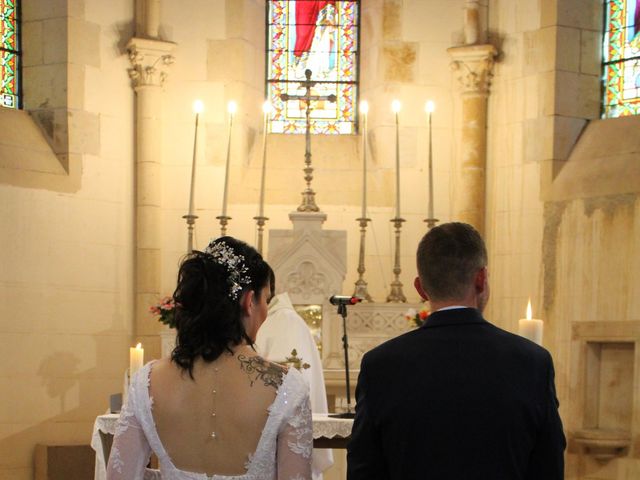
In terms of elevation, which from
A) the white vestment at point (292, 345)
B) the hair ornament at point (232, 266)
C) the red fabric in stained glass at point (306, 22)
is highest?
the red fabric in stained glass at point (306, 22)

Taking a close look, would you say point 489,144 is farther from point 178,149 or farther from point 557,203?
point 178,149

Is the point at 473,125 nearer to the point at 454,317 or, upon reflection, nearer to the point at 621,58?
the point at 621,58

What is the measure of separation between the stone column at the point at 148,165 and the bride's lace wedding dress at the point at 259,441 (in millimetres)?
5955

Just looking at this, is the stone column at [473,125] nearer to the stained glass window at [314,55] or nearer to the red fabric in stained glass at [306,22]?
the stained glass window at [314,55]

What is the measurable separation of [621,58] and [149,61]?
367cm

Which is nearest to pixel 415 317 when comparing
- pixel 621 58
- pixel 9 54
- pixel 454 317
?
pixel 621 58

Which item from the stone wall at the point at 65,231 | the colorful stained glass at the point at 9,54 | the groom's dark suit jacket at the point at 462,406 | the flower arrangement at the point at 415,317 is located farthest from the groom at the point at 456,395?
the colorful stained glass at the point at 9,54

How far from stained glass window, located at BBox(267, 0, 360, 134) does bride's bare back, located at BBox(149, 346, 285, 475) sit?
700 centimetres

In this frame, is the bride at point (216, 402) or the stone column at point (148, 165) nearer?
the bride at point (216, 402)

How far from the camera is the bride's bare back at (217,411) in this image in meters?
2.61

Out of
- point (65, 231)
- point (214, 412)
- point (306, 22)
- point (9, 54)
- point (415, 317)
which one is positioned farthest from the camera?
point (306, 22)

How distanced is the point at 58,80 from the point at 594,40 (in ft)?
13.6

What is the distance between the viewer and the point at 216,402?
2.61m

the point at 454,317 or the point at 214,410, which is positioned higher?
the point at 454,317
